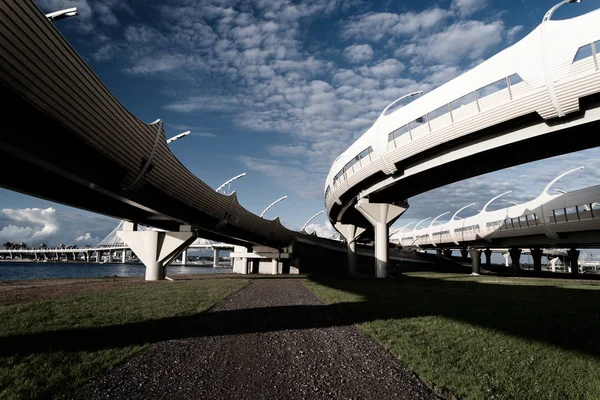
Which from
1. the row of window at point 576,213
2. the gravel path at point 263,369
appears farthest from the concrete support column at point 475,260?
the gravel path at point 263,369

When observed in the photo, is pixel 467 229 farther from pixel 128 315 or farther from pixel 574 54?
pixel 128 315

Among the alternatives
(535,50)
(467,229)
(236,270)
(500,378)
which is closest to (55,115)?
(500,378)

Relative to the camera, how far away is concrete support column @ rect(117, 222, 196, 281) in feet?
138

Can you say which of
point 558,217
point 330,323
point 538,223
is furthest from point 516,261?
point 330,323

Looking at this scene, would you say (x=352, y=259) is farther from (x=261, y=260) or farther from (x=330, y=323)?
(x=330, y=323)

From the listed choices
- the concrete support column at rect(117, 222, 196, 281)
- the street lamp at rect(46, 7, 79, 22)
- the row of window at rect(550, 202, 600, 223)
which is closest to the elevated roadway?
the street lamp at rect(46, 7, 79, 22)

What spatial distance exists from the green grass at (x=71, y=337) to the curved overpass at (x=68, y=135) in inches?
335

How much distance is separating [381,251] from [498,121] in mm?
23597

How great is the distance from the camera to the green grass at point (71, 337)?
6535 millimetres

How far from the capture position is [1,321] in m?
12.0

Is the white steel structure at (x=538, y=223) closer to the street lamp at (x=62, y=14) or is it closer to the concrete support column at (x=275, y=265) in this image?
the concrete support column at (x=275, y=265)

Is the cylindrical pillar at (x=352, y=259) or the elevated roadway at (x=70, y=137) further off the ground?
the elevated roadway at (x=70, y=137)

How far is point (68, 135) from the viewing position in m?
18.7

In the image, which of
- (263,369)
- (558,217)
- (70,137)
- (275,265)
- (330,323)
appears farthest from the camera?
(275,265)
